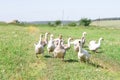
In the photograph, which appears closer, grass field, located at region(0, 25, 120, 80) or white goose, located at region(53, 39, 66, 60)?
grass field, located at region(0, 25, 120, 80)

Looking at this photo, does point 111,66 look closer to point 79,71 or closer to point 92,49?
point 79,71

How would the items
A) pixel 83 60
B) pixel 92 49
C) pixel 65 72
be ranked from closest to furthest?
pixel 65 72 → pixel 83 60 → pixel 92 49

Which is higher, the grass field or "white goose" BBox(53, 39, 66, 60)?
"white goose" BBox(53, 39, 66, 60)

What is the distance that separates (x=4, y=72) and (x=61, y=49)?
4754 mm

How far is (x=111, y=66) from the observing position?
892 inches

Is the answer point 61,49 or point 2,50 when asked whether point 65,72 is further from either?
point 2,50

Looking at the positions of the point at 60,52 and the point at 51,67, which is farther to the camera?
the point at 60,52

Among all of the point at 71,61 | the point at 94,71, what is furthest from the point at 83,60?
the point at 94,71

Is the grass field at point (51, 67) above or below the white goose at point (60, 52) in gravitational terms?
below

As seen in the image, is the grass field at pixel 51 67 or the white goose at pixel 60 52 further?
the white goose at pixel 60 52

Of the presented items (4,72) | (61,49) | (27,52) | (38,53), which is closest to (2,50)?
(27,52)

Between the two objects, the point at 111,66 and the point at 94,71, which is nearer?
the point at 94,71

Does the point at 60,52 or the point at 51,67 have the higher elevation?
the point at 60,52

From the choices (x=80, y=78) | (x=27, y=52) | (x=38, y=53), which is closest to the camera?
(x=80, y=78)
